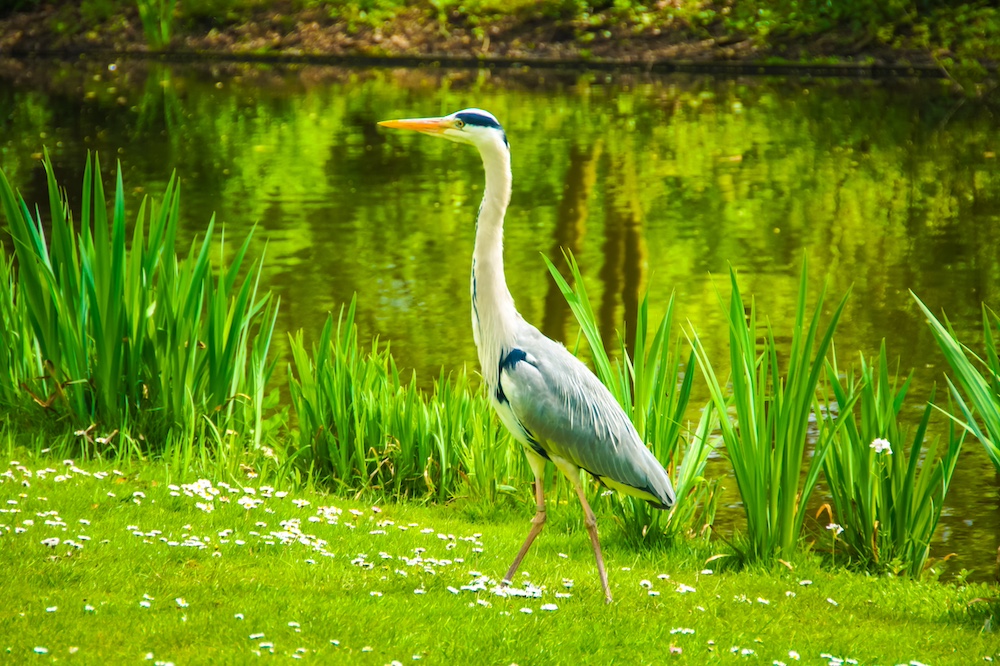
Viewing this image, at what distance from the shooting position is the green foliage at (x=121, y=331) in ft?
18.8

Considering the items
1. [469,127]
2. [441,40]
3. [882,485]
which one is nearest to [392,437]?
[469,127]

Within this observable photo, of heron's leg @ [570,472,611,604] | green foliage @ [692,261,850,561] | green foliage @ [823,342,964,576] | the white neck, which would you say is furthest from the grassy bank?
→ heron's leg @ [570,472,611,604]

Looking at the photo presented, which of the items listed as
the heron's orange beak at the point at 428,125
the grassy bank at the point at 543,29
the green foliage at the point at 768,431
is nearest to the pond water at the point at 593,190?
the green foliage at the point at 768,431

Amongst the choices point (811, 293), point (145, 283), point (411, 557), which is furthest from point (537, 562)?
point (811, 293)

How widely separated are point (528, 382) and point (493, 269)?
1.38 ft

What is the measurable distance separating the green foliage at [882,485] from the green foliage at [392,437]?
64.3 inches

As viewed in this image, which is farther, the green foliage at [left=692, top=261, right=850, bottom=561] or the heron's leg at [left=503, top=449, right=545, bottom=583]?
the green foliage at [left=692, top=261, right=850, bottom=561]

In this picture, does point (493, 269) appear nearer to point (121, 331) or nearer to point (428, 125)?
point (428, 125)

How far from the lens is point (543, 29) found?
1019 inches

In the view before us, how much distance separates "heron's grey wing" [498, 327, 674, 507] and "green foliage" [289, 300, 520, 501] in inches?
56.1

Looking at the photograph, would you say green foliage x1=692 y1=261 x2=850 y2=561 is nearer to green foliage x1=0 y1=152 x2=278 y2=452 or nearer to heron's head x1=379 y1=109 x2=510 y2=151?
heron's head x1=379 y1=109 x2=510 y2=151

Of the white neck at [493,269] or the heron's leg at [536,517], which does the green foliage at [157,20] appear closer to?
the white neck at [493,269]

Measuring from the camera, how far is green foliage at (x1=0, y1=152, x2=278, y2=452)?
18.8ft

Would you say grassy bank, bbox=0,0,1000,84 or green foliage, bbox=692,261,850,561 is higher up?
grassy bank, bbox=0,0,1000,84
